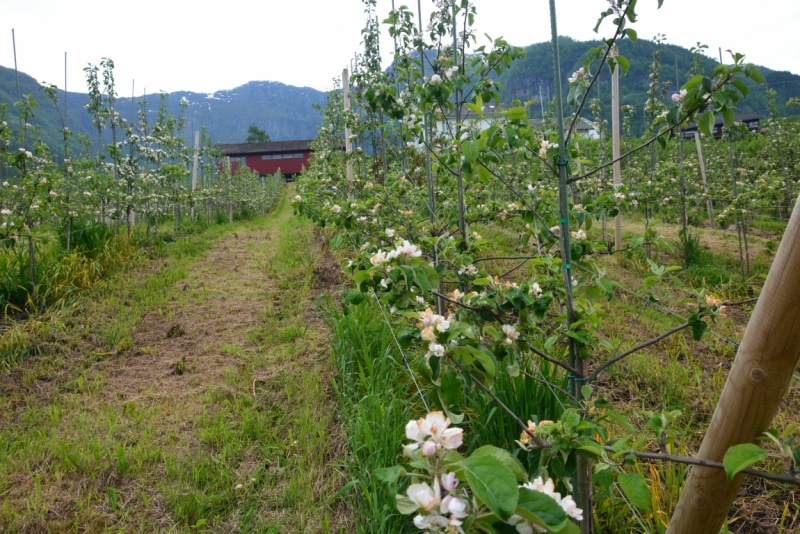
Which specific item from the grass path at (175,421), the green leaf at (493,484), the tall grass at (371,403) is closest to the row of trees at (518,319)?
the green leaf at (493,484)

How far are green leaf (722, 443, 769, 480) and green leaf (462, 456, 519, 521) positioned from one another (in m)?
0.43

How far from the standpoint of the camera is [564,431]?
108 cm

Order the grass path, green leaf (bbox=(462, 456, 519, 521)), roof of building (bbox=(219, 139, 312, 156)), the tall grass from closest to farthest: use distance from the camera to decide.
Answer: green leaf (bbox=(462, 456, 519, 521)) → the tall grass → the grass path → roof of building (bbox=(219, 139, 312, 156))

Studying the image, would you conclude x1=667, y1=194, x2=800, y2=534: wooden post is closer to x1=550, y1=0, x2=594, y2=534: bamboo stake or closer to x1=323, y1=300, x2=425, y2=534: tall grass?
x1=550, y1=0, x2=594, y2=534: bamboo stake

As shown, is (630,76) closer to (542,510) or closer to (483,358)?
(483,358)

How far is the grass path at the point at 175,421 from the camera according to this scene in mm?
2184

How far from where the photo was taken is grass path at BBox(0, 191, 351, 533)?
2184 mm

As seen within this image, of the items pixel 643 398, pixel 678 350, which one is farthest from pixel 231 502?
pixel 678 350

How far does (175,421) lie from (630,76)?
50498mm

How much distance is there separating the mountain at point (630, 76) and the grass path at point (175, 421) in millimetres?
13083

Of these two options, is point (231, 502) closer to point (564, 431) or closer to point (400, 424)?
point (400, 424)

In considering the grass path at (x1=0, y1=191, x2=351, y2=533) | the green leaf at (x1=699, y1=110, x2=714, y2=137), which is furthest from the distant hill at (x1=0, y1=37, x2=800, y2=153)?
the green leaf at (x1=699, y1=110, x2=714, y2=137)

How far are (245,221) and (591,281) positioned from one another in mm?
12045

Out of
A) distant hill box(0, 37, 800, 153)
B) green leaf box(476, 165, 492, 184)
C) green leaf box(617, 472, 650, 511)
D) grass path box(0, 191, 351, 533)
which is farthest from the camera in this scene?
distant hill box(0, 37, 800, 153)
